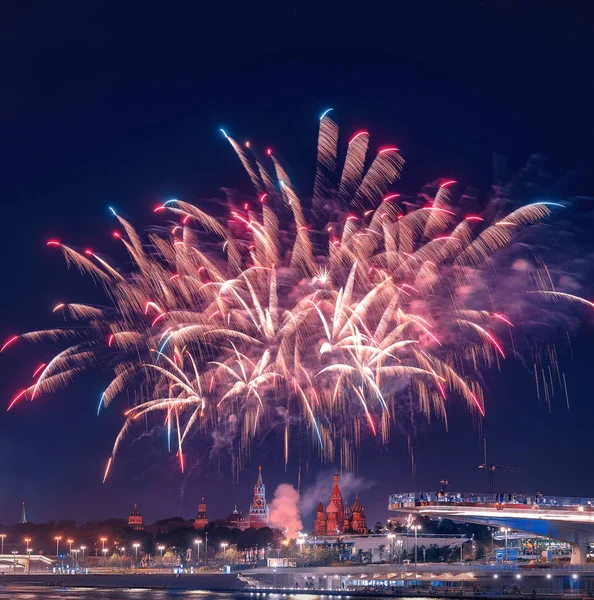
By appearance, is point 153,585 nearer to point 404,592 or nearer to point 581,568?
point 404,592

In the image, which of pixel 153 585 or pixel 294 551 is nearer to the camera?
pixel 153 585

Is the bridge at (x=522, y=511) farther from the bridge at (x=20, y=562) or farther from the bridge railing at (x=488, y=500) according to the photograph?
the bridge at (x=20, y=562)

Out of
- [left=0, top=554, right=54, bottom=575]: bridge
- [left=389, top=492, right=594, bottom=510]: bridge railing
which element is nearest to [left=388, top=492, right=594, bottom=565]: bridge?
[left=389, top=492, right=594, bottom=510]: bridge railing

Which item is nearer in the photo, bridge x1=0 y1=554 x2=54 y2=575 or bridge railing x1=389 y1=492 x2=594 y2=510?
bridge railing x1=389 y1=492 x2=594 y2=510

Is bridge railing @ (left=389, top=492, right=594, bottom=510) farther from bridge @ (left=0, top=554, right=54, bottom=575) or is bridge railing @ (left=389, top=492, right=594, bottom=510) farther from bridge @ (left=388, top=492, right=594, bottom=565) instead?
bridge @ (left=0, top=554, right=54, bottom=575)

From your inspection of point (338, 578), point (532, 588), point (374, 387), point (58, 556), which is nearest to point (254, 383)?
point (374, 387)

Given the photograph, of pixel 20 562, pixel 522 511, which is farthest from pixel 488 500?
pixel 20 562

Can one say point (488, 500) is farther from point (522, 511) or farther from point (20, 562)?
point (20, 562)
